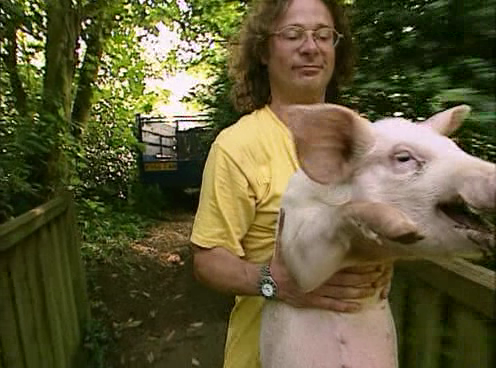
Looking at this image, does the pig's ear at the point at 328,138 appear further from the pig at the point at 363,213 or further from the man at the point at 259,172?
the man at the point at 259,172

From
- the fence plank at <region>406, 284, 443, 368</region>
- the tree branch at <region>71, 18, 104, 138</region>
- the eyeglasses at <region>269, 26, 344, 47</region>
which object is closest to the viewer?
the eyeglasses at <region>269, 26, 344, 47</region>

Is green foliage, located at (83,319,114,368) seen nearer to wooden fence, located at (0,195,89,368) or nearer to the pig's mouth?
wooden fence, located at (0,195,89,368)

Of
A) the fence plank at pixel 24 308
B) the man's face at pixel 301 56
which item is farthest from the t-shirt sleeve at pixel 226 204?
the fence plank at pixel 24 308

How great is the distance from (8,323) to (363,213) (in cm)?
185

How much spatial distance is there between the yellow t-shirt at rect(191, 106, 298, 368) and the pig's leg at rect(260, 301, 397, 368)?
0.73 ft

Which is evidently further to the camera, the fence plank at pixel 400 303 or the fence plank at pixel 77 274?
the fence plank at pixel 77 274

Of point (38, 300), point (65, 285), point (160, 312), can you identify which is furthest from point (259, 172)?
point (160, 312)

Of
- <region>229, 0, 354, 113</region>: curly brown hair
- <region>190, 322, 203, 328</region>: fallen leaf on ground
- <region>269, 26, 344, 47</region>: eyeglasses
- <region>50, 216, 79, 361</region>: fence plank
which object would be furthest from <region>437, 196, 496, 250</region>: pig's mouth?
<region>190, 322, 203, 328</region>: fallen leaf on ground

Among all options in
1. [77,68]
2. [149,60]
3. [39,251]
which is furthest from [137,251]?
[39,251]

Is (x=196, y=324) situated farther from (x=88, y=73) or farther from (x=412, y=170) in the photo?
(x=412, y=170)

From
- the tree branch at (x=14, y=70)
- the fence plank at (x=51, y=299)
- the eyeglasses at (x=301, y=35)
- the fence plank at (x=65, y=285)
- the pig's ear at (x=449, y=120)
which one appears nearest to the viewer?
the pig's ear at (x=449, y=120)

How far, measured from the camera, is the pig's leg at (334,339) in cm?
121

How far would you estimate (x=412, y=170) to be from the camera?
1.02 m

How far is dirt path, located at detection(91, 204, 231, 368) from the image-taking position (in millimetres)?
4016
